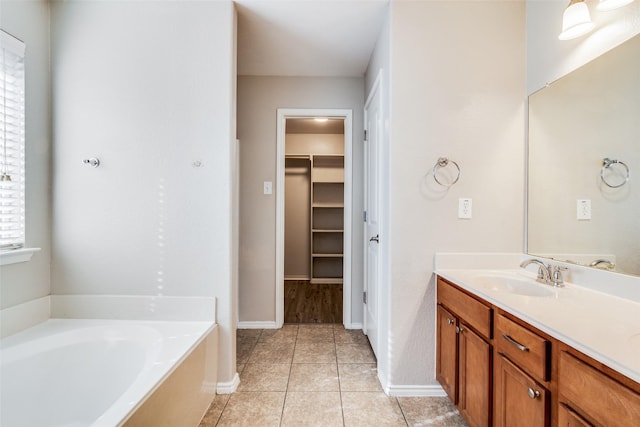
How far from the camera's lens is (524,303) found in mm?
1222

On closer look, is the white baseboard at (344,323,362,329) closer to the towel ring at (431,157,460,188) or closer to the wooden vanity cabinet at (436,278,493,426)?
the wooden vanity cabinet at (436,278,493,426)

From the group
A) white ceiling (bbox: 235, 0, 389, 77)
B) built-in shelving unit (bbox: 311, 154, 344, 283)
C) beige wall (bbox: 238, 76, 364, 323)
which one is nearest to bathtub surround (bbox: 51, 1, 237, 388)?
white ceiling (bbox: 235, 0, 389, 77)

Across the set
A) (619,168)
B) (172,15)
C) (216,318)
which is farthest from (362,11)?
(216,318)

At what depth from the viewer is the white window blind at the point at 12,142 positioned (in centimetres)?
168

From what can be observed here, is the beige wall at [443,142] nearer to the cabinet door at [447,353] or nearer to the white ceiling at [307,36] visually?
the cabinet door at [447,353]

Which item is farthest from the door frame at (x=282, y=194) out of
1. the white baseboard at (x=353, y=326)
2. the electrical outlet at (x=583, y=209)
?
the electrical outlet at (x=583, y=209)

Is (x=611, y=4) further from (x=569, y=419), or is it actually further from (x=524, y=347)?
(x=569, y=419)

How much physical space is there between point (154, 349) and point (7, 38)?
1.87 m

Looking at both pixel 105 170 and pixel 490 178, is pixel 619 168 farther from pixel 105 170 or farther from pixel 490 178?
pixel 105 170

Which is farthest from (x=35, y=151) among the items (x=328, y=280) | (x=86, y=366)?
(x=328, y=280)

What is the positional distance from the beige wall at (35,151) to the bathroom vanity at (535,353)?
96.8 inches

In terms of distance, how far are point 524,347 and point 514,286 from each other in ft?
2.11

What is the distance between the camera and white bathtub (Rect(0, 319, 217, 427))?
1403mm

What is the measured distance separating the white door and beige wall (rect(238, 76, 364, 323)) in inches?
7.3
